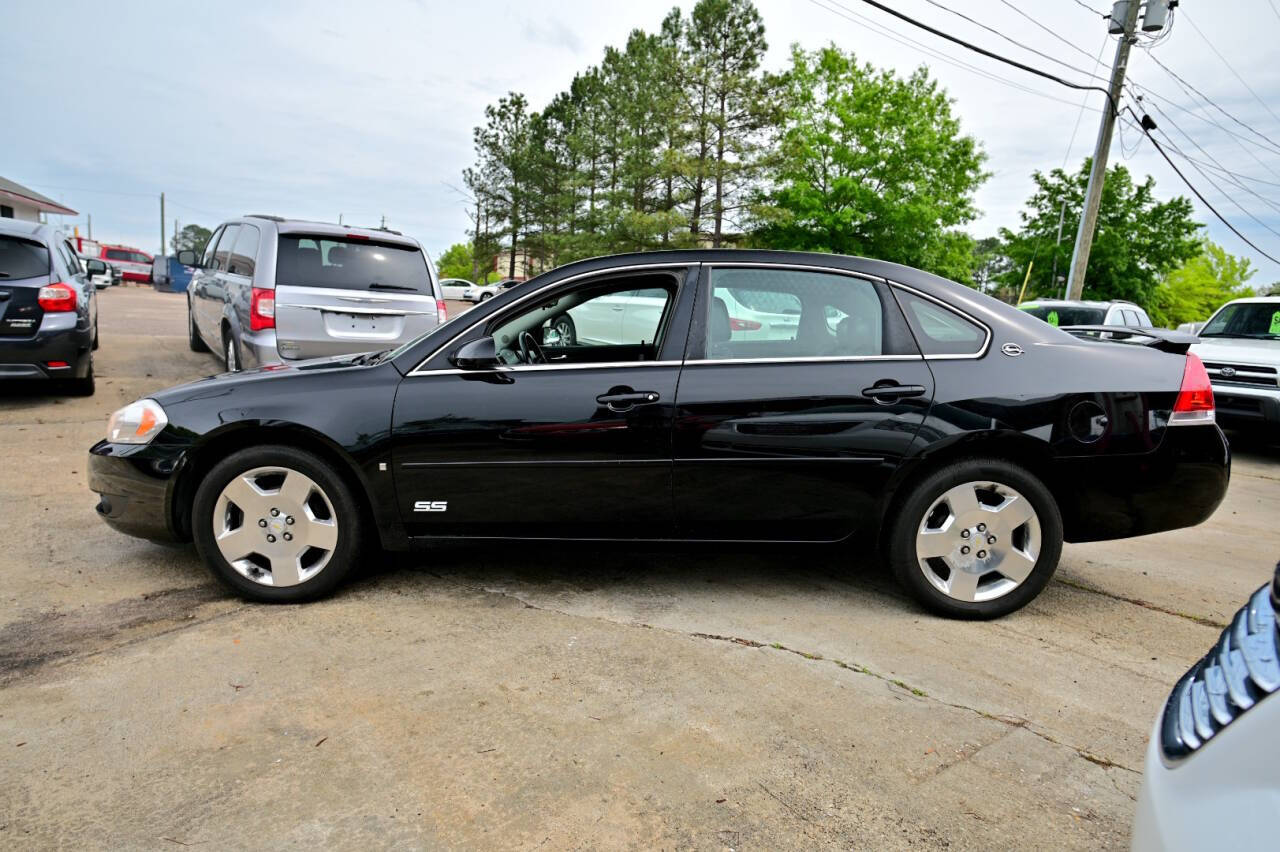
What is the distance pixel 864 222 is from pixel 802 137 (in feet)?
15.1

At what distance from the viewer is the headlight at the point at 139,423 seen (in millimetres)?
3545

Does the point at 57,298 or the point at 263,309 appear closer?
the point at 263,309

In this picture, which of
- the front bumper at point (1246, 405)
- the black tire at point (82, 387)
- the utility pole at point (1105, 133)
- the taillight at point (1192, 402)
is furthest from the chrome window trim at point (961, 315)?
the utility pole at point (1105, 133)

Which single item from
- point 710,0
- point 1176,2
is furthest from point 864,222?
point 1176,2

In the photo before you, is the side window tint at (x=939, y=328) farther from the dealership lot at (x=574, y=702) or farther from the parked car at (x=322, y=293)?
the parked car at (x=322, y=293)

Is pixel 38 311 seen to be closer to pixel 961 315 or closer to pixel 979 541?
pixel 961 315

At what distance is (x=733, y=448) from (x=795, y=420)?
0.93 feet

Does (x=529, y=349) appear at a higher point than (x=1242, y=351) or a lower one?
lower

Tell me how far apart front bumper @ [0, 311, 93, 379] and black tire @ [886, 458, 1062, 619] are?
7.35 meters

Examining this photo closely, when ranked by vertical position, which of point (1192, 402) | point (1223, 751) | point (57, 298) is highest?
point (1192, 402)

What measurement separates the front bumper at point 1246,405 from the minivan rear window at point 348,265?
7.71 metres

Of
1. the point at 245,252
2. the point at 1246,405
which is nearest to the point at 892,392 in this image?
the point at 245,252

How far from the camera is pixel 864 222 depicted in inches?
1422

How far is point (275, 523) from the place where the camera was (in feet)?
11.5
